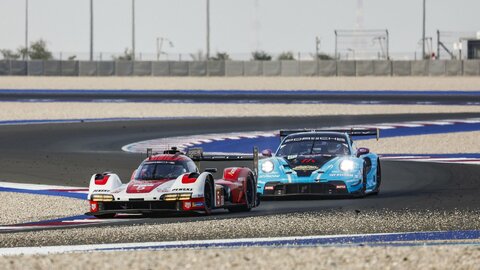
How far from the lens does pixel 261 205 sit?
19188 millimetres

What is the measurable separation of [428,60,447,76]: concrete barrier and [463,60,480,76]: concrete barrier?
132 cm

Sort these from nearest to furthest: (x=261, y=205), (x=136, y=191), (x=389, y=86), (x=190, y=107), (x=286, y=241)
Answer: (x=286, y=241)
(x=136, y=191)
(x=261, y=205)
(x=190, y=107)
(x=389, y=86)

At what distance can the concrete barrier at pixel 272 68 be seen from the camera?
81750 millimetres

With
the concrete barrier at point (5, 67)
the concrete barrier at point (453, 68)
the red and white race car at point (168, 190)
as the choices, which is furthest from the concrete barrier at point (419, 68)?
the red and white race car at point (168, 190)

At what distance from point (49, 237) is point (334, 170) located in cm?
652

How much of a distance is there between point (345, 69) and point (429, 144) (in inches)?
1880

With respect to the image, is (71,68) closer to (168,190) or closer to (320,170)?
(320,170)

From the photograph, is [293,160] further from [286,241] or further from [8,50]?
[8,50]

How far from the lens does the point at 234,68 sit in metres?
81.6

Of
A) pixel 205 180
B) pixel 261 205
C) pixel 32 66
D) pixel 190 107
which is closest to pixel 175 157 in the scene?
pixel 205 180

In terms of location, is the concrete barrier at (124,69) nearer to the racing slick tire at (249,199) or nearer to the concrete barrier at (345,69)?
the concrete barrier at (345,69)

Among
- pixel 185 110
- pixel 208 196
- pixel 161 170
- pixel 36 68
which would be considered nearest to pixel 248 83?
pixel 36 68

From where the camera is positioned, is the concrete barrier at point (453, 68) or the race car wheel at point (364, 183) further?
the concrete barrier at point (453, 68)

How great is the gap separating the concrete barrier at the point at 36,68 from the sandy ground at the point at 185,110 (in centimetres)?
3360
